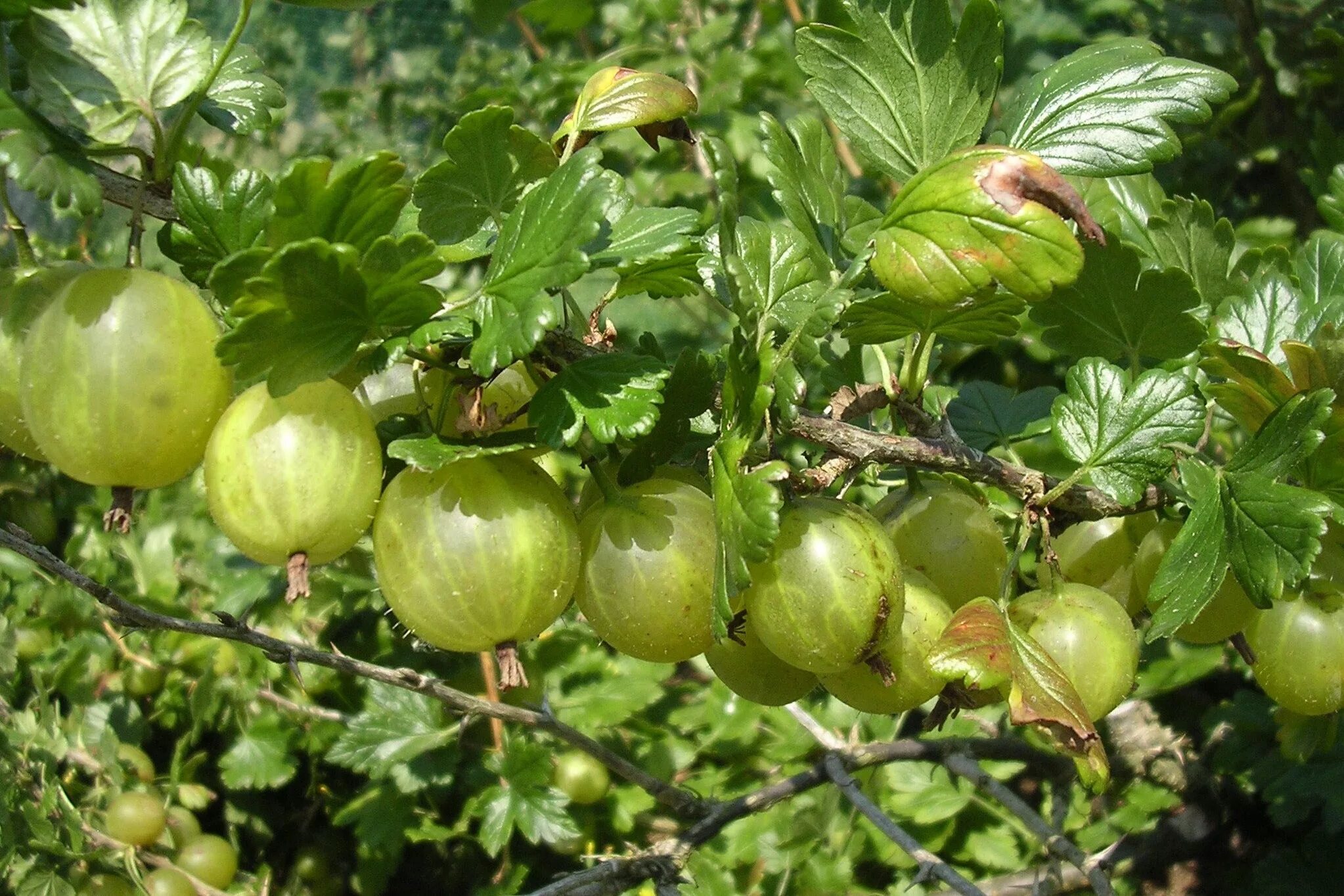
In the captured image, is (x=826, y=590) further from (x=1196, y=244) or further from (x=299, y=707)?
(x=299, y=707)

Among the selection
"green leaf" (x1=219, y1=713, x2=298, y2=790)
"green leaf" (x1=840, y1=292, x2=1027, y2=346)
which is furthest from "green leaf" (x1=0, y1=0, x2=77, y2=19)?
"green leaf" (x1=219, y1=713, x2=298, y2=790)

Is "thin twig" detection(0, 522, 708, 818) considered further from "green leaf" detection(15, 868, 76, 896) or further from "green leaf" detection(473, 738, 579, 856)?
"green leaf" detection(15, 868, 76, 896)

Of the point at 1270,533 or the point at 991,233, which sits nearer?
the point at 991,233

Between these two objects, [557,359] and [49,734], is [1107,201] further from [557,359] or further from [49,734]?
[49,734]

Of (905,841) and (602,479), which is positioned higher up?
(602,479)

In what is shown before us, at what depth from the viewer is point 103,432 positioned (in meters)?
0.57

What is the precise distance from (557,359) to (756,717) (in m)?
0.93

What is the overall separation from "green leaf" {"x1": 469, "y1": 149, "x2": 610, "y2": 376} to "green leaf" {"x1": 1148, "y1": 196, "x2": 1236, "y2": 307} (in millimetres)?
589

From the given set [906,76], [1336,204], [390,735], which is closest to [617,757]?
[390,735]

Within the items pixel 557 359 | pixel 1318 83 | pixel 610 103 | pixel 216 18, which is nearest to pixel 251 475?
pixel 557 359

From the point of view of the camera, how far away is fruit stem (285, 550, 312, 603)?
1.94ft

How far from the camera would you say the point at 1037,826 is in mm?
1020

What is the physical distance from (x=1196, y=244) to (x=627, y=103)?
550 mm

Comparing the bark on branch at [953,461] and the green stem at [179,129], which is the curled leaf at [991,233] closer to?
the bark on branch at [953,461]
